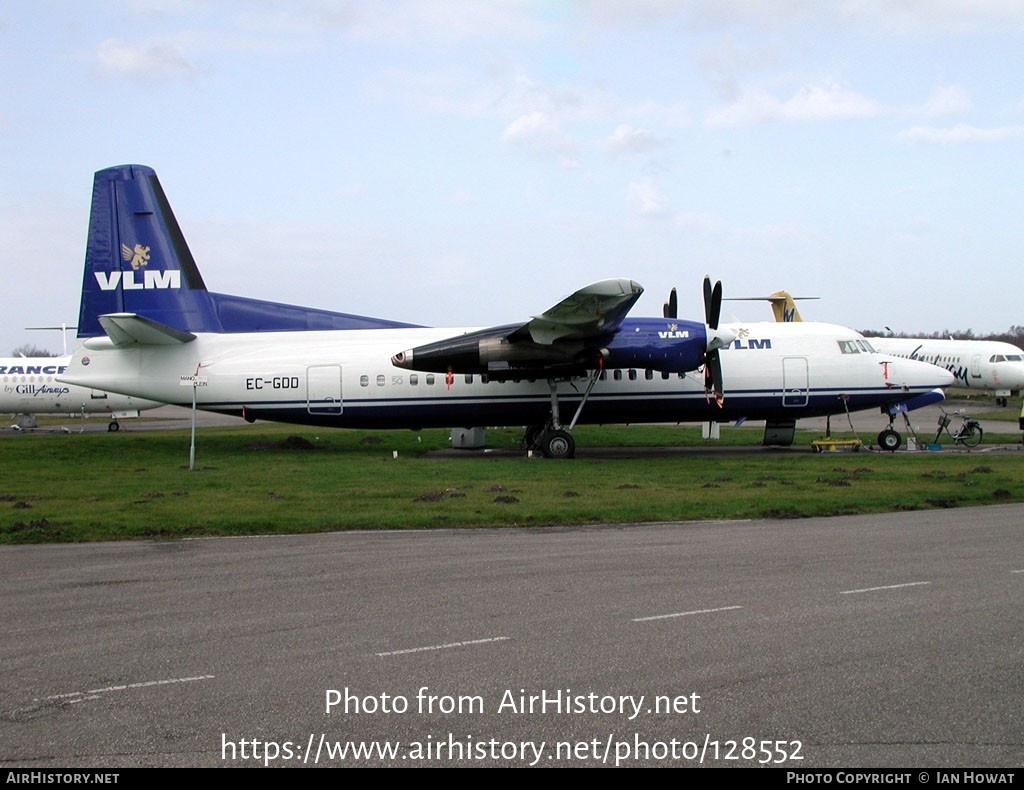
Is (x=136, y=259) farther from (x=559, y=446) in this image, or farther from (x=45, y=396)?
(x=45, y=396)

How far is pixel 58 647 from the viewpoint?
7660mm

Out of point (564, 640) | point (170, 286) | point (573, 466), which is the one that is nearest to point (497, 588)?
point (564, 640)

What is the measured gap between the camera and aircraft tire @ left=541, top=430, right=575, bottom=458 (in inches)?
1085

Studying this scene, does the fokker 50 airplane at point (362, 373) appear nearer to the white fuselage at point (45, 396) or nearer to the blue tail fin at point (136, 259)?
the blue tail fin at point (136, 259)

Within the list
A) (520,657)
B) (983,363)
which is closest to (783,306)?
(983,363)

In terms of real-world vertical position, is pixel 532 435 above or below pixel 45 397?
below

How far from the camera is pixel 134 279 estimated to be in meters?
28.4

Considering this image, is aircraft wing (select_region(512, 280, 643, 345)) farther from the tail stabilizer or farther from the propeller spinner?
the tail stabilizer

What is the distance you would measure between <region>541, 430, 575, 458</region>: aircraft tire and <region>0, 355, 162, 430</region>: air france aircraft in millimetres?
27417

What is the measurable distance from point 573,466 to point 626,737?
19.4 metres

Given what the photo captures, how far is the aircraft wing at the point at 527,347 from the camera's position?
82.9ft

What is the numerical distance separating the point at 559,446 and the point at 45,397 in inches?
1286

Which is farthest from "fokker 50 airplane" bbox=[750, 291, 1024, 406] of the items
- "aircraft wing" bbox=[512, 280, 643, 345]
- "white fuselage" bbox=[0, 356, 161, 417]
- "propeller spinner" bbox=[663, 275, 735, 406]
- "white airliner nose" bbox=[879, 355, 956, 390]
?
"white fuselage" bbox=[0, 356, 161, 417]

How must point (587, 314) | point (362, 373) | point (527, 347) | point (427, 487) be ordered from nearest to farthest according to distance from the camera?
point (427, 487) → point (587, 314) → point (527, 347) → point (362, 373)
